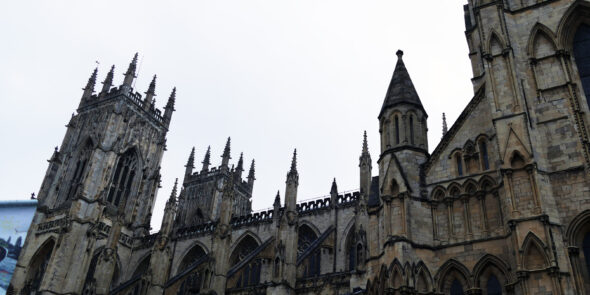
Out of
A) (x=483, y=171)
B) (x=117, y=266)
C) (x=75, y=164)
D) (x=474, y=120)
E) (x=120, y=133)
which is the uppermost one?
(x=120, y=133)

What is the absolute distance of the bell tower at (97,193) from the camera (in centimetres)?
3497

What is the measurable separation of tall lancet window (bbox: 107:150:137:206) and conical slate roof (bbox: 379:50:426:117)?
107 ft

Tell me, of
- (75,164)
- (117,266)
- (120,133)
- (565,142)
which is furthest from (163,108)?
(565,142)

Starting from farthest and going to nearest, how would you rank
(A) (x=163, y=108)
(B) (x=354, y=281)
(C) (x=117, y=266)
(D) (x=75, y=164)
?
(A) (x=163, y=108), (D) (x=75, y=164), (C) (x=117, y=266), (B) (x=354, y=281)

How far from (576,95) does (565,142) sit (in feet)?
4.70

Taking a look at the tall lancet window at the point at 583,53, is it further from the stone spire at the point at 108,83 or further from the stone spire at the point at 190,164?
the stone spire at the point at 190,164

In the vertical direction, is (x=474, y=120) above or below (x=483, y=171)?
above

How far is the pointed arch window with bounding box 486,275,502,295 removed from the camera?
11009mm

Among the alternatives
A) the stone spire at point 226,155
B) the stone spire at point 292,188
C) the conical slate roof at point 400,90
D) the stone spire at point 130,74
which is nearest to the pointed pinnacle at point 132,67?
the stone spire at point 130,74

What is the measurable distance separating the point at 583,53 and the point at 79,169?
129ft

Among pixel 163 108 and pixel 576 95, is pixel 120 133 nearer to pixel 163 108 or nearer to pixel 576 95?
pixel 163 108

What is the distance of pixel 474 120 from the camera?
529 inches

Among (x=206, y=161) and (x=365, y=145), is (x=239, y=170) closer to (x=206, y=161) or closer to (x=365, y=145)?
(x=206, y=161)

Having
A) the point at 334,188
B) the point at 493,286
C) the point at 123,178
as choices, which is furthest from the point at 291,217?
the point at 123,178
